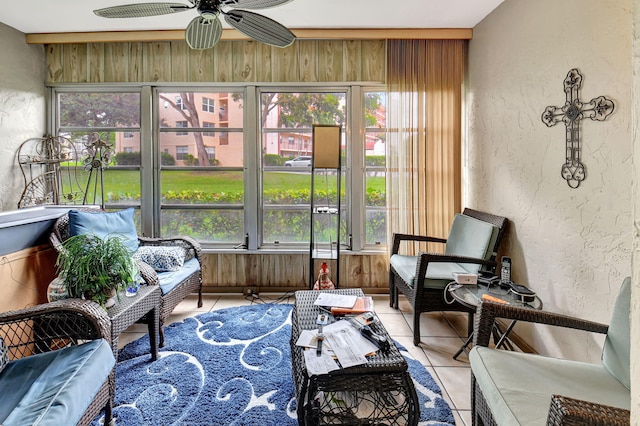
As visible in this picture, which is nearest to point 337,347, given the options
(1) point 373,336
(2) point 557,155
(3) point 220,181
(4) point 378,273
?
(1) point 373,336

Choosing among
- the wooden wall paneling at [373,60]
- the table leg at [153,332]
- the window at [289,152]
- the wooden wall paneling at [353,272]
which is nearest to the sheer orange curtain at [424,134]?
the wooden wall paneling at [373,60]

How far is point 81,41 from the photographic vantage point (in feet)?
10.9

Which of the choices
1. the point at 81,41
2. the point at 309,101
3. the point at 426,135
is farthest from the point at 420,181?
the point at 81,41

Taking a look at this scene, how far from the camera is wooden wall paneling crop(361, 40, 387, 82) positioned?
135 inches

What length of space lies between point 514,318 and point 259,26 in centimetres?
206

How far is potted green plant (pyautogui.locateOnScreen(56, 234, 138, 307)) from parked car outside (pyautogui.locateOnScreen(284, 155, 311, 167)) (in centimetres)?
198

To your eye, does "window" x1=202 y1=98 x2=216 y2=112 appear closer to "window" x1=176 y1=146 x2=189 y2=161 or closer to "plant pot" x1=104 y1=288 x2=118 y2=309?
"window" x1=176 y1=146 x2=189 y2=161

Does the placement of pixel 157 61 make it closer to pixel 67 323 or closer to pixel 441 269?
pixel 67 323

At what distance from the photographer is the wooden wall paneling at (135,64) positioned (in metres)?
3.47

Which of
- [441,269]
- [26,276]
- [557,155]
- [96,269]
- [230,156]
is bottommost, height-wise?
[441,269]

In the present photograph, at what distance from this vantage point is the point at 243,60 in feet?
11.4

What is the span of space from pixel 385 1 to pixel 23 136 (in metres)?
3.67

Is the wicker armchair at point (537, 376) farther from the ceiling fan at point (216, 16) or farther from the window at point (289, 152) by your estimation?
the window at point (289, 152)

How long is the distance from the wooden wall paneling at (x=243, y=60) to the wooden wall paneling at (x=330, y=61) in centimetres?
69
